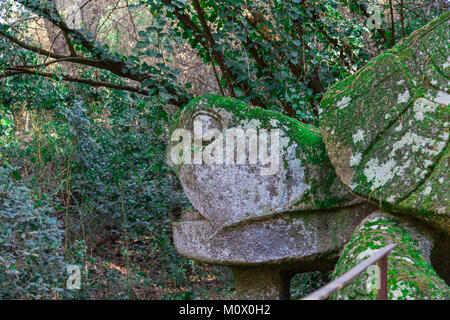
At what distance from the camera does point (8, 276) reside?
10.5 ft

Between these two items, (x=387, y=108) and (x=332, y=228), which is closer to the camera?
(x=387, y=108)

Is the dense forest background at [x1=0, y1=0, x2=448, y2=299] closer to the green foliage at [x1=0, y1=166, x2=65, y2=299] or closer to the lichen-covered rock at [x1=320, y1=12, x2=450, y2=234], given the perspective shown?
the green foliage at [x1=0, y1=166, x2=65, y2=299]

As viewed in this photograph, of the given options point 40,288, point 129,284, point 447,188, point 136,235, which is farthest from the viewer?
point 136,235

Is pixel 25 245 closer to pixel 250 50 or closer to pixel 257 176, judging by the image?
pixel 257 176

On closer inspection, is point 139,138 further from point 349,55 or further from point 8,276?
point 8,276

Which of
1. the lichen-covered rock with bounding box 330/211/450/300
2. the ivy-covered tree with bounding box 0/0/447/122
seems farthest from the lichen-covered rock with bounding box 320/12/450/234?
the ivy-covered tree with bounding box 0/0/447/122

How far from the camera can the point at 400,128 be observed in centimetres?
245

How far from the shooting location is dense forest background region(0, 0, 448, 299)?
3.65 meters

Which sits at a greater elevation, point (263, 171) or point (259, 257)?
point (263, 171)

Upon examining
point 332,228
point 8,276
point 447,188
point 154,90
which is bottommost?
point 8,276

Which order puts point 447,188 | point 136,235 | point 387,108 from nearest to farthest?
1. point 447,188
2. point 387,108
3. point 136,235

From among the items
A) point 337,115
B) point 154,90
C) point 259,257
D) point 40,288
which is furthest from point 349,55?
point 40,288

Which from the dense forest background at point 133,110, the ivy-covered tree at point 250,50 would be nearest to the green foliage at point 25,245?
the dense forest background at point 133,110

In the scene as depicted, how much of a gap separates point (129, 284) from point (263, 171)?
254 centimetres
